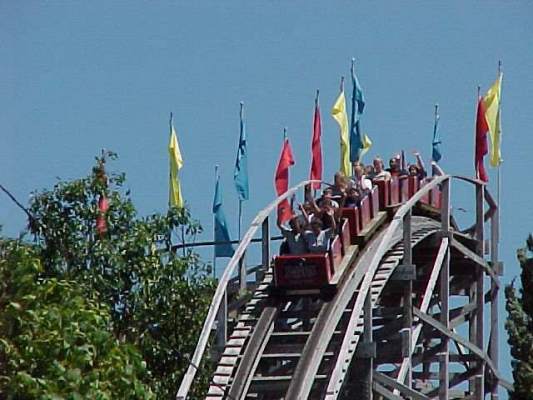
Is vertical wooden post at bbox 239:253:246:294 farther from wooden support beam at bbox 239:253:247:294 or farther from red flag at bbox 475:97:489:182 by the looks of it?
red flag at bbox 475:97:489:182

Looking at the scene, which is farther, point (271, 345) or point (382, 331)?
point (382, 331)

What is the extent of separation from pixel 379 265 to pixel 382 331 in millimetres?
1845

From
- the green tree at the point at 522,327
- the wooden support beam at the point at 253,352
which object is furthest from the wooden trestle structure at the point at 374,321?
the green tree at the point at 522,327

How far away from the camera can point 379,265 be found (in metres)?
25.2

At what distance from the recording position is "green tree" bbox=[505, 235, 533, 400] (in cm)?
3391

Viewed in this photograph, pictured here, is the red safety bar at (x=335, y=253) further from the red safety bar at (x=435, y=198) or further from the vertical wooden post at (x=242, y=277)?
the red safety bar at (x=435, y=198)

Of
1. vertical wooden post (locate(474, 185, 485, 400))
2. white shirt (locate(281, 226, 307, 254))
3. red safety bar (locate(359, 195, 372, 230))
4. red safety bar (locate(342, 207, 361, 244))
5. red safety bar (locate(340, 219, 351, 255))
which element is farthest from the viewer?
vertical wooden post (locate(474, 185, 485, 400))

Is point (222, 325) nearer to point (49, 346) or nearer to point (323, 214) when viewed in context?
point (323, 214)

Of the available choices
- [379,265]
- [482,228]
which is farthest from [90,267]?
[482,228]

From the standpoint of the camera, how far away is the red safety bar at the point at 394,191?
26.3 meters

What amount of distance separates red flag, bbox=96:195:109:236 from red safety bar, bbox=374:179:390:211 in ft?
13.9


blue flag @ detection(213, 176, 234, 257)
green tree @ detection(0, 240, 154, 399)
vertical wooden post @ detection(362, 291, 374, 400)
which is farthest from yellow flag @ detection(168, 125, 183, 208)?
green tree @ detection(0, 240, 154, 399)

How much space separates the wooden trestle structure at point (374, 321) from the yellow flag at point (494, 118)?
2557 millimetres

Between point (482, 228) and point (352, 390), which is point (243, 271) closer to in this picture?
point (352, 390)
